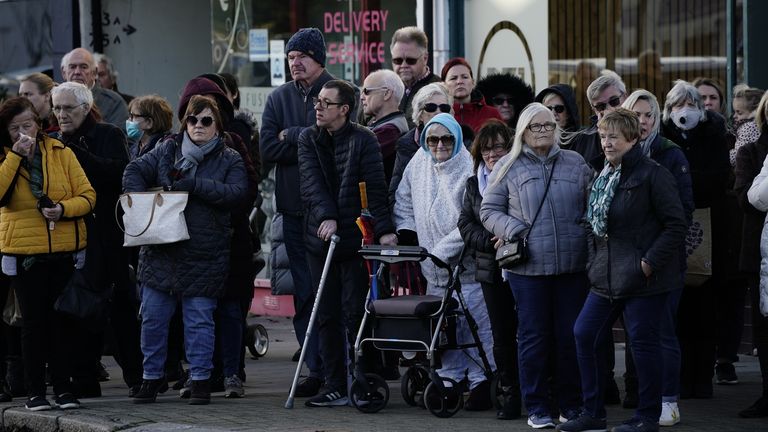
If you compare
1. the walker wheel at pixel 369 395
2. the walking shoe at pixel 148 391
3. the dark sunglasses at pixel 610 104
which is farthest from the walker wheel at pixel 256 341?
the dark sunglasses at pixel 610 104

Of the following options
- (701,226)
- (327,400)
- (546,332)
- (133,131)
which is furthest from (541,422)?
(133,131)

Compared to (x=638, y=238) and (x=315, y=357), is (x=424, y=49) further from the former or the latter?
(x=638, y=238)

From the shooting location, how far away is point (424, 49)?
11.3 metres

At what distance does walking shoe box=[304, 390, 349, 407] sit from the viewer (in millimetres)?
9891

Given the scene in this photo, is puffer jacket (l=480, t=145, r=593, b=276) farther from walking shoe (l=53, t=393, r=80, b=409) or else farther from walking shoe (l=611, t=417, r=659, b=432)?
walking shoe (l=53, t=393, r=80, b=409)

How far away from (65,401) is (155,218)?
133 centimetres

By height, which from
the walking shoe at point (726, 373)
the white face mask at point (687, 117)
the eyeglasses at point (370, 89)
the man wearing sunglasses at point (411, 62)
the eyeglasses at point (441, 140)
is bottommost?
the walking shoe at point (726, 373)

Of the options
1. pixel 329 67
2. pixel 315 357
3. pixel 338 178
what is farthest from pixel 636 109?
pixel 329 67

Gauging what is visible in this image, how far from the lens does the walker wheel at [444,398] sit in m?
9.30

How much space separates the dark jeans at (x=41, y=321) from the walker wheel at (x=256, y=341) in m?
2.81

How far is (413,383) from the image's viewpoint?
984 cm

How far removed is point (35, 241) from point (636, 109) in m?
3.78

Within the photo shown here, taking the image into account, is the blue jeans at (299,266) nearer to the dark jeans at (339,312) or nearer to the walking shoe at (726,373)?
the dark jeans at (339,312)

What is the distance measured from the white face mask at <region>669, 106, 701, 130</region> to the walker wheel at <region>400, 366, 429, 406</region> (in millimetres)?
2222
